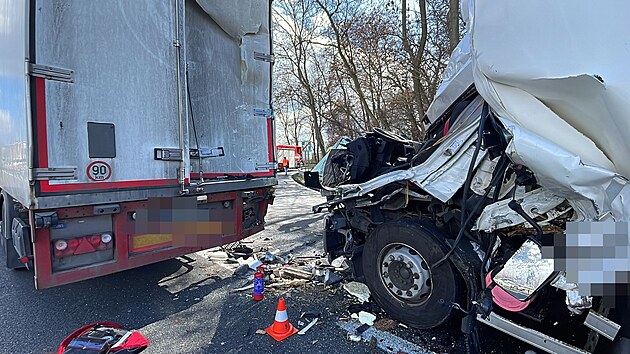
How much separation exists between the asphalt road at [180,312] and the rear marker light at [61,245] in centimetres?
82

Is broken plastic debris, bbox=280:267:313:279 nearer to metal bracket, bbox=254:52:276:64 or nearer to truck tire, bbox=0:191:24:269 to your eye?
metal bracket, bbox=254:52:276:64

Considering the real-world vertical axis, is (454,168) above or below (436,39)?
below

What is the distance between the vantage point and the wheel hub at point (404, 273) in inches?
121

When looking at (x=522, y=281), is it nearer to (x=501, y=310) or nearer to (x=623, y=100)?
(x=501, y=310)

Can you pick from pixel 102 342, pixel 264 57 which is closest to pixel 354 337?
pixel 102 342

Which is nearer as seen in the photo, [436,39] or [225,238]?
[225,238]

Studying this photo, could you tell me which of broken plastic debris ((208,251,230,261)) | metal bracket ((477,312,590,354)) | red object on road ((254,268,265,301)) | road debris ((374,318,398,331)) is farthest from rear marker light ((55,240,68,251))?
metal bracket ((477,312,590,354))

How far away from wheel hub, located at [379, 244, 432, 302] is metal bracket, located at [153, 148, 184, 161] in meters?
2.19

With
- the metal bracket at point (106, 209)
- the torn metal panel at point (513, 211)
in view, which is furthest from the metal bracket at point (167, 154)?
the torn metal panel at point (513, 211)

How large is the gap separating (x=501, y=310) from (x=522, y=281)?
29cm

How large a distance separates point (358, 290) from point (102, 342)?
2422mm

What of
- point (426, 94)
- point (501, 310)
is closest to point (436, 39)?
Result: point (426, 94)

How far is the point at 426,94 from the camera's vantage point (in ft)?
44.0

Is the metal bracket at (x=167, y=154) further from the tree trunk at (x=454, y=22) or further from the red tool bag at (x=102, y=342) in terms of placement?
the tree trunk at (x=454, y=22)
